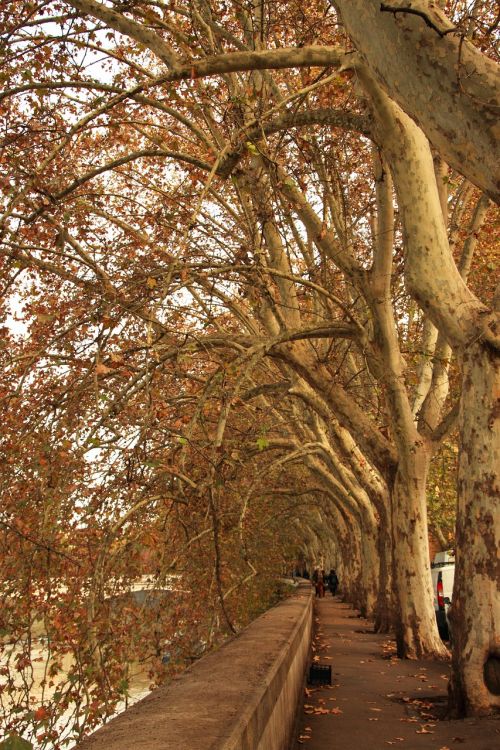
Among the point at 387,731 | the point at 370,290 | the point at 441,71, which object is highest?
the point at 370,290

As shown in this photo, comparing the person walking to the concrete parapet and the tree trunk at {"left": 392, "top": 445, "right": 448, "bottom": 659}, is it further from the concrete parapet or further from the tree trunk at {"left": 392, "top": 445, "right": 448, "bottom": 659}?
the concrete parapet

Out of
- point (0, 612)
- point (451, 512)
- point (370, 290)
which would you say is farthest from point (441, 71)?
point (451, 512)

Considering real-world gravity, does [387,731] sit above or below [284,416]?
below

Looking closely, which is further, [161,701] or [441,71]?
[441,71]

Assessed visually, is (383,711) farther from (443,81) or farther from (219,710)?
(443,81)

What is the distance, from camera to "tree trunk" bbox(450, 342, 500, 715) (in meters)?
6.99

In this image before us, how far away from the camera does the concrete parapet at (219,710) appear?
10.2 ft

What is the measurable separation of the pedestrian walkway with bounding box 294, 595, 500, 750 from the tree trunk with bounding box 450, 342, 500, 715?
0.32m

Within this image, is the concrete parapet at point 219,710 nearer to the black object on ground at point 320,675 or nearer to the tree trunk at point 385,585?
the black object on ground at point 320,675

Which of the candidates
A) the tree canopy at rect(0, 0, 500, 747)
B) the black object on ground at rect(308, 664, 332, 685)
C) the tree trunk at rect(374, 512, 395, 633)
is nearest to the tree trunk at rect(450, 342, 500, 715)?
the tree canopy at rect(0, 0, 500, 747)

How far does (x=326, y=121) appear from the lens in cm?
818

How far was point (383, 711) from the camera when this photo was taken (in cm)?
818

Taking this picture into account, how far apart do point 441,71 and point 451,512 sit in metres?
37.3

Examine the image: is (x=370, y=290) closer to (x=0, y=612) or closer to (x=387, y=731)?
(x=387, y=731)
